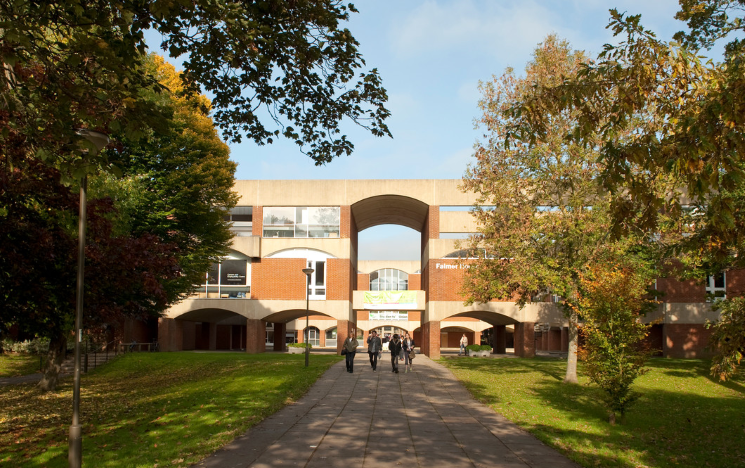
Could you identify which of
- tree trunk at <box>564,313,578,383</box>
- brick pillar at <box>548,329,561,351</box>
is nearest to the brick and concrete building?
tree trunk at <box>564,313,578,383</box>

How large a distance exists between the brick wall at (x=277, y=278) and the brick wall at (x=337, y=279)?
195cm

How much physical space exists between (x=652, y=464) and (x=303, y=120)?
830 centimetres

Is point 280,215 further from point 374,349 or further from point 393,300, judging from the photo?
point 374,349

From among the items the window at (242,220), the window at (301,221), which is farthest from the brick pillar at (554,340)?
the window at (242,220)

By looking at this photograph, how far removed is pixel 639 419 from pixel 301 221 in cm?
3287

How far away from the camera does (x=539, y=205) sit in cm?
2323

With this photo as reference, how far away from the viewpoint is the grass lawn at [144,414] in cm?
946

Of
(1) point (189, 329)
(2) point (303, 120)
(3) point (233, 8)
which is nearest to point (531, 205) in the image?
(2) point (303, 120)

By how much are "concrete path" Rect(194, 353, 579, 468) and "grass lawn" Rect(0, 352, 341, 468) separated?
64 cm

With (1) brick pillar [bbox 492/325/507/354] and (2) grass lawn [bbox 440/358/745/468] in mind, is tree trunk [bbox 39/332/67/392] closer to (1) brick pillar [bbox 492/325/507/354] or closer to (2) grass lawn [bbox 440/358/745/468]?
(2) grass lawn [bbox 440/358/745/468]

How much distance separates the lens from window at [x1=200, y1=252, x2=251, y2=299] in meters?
45.5

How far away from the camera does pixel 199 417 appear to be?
12.6m

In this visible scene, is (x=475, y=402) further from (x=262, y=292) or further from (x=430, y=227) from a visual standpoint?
(x=262, y=292)

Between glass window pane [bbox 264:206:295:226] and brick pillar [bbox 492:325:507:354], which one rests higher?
glass window pane [bbox 264:206:295:226]
